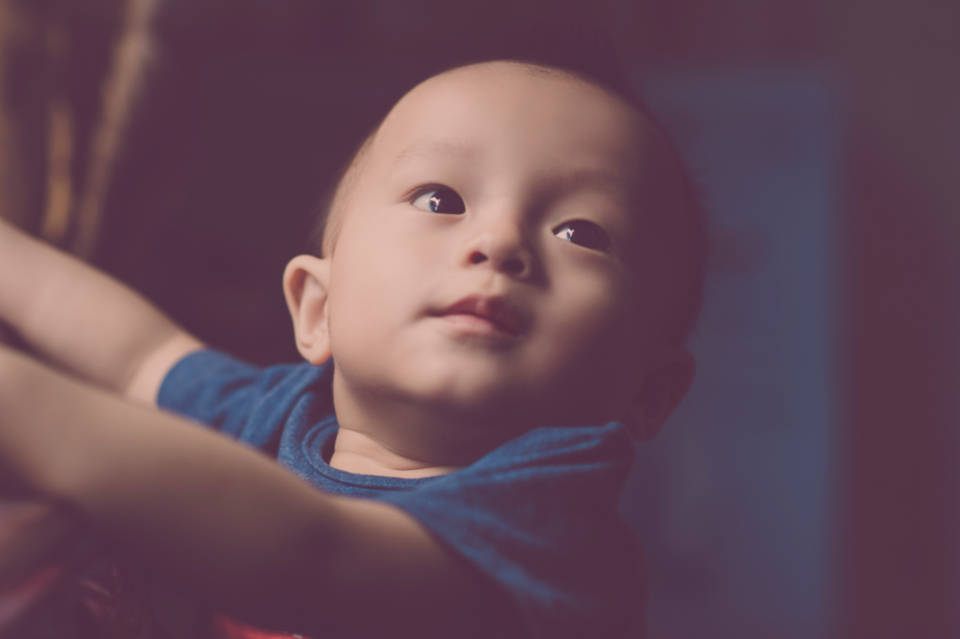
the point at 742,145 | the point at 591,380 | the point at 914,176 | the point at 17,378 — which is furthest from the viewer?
the point at 914,176

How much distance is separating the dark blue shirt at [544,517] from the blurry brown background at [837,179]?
3.00 ft

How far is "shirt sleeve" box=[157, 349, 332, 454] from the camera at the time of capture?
2.18 ft

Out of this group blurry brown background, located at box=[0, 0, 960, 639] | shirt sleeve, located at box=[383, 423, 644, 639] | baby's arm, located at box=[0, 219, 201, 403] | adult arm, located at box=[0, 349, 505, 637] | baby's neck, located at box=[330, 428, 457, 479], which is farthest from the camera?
blurry brown background, located at box=[0, 0, 960, 639]

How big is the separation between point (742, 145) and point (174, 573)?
Answer: 1646 mm

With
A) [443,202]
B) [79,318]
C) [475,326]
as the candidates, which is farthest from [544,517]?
[79,318]

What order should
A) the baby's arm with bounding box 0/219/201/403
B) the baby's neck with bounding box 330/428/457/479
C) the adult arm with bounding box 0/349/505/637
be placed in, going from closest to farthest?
the adult arm with bounding box 0/349/505/637, the baby's neck with bounding box 330/428/457/479, the baby's arm with bounding box 0/219/201/403

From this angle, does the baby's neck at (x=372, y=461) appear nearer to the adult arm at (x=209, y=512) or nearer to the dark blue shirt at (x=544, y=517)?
the dark blue shirt at (x=544, y=517)

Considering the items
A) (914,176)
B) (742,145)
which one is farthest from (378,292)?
(914,176)

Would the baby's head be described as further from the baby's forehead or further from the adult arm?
the adult arm

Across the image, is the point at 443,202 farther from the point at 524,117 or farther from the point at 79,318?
the point at 79,318

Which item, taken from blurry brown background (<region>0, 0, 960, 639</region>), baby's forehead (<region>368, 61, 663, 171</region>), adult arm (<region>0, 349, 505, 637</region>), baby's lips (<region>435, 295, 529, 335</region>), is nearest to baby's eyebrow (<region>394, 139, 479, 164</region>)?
baby's forehead (<region>368, 61, 663, 171</region>)

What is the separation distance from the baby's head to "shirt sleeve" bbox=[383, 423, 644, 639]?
0.12 ft

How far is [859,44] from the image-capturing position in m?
2.06

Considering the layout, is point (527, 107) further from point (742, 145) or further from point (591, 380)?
point (742, 145)
